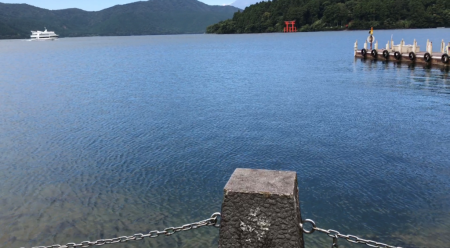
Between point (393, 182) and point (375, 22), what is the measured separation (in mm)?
178997

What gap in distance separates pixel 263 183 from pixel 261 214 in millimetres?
398

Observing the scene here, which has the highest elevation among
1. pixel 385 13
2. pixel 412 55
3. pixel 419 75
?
A: pixel 385 13

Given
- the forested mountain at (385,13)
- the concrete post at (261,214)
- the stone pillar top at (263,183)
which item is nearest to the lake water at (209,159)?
the concrete post at (261,214)

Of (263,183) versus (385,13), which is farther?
(385,13)

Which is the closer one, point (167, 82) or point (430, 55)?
point (167, 82)

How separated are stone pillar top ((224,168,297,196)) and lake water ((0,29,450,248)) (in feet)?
18.1

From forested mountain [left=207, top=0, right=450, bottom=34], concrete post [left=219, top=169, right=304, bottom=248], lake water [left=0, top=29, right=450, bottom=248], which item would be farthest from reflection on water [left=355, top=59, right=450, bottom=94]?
forested mountain [left=207, top=0, right=450, bottom=34]

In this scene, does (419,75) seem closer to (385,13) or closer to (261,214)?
(261,214)

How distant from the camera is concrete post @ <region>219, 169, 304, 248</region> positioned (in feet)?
16.7

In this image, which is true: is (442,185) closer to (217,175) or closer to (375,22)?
(217,175)

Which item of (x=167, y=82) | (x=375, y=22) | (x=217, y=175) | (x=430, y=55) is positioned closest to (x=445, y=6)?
(x=375, y=22)

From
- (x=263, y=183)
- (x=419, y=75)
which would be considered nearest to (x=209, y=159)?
(x=263, y=183)

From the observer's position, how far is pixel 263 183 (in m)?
5.27

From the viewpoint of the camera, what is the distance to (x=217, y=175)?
1503cm
